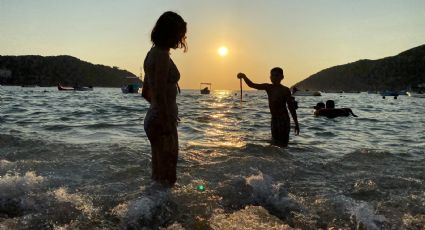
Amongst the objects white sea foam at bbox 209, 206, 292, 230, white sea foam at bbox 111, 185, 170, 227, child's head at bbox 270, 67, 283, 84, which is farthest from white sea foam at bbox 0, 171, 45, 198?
child's head at bbox 270, 67, 283, 84

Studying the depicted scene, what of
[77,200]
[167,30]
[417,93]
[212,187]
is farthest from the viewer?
[417,93]

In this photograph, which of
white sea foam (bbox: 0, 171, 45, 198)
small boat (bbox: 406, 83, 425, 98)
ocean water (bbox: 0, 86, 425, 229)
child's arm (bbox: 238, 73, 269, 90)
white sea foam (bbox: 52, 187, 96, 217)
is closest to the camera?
ocean water (bbox: 0, 86, 425, 229)

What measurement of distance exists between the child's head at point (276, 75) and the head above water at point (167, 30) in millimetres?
5521

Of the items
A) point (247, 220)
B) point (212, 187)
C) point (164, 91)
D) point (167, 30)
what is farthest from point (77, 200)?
point (167, 30)

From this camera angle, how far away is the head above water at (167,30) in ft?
14.4

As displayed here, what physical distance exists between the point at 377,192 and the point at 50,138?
806 cm

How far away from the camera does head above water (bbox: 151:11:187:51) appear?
4.38 m

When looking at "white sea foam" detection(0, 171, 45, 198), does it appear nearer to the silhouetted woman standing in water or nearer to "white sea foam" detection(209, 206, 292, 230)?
the silhouetted woman standing in water

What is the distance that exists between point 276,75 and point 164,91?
5.71 metres

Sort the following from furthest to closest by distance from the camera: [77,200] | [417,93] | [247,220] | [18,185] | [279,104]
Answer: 1. [417,93]
2. [279,104]
3. [18,185]
4. [77,200]
5. [247,220]

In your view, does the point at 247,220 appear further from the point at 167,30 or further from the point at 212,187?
the point at 167,30

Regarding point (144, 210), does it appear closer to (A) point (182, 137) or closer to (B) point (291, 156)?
(B) point (291, 156)

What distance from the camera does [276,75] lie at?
31.7 ft

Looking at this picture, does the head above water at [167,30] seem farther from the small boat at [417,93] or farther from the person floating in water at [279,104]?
the small boat at [417,93]
